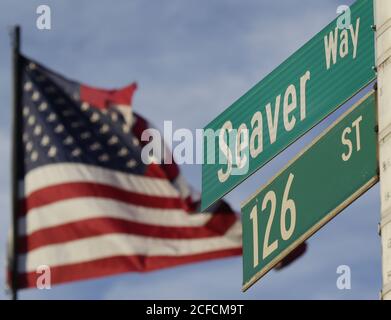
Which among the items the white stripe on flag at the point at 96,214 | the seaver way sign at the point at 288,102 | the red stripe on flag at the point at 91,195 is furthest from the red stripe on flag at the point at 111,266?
the seaver way sign at the point at 288,102

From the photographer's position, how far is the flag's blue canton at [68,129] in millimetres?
24391

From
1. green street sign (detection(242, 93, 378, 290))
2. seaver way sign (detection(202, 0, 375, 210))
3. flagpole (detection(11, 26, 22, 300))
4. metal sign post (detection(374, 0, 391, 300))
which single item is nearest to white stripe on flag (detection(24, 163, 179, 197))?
flagpole (detection(11, 26, 22, 300))

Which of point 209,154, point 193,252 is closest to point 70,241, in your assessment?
→ point 193,252

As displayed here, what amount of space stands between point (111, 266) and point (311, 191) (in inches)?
444

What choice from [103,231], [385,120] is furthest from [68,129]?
[385,120]

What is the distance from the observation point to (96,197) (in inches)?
956

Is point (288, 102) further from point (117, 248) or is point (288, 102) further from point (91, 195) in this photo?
point (91, 195)

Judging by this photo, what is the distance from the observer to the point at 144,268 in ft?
80.4

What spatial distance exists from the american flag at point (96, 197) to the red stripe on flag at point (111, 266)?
2 centimetres

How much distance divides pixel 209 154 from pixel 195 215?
11.8 metres

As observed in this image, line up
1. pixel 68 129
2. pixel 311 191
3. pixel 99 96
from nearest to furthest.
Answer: pixel 311 191
pixel 68 129
pixel 99 96

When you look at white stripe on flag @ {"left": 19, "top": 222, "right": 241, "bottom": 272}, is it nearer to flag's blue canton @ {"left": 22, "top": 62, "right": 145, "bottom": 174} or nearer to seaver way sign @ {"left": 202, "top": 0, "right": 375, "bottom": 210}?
flag's blue canton @ {"left": 22, "top": 62, "right": 145, "bottom": 174}

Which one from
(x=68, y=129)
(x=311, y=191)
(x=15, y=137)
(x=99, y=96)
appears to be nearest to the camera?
(x=311, y=191)

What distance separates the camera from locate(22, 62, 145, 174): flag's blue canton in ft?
80.0
